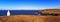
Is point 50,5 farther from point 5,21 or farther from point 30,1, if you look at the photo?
point 5,21

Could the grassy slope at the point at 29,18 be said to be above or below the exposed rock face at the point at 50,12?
below

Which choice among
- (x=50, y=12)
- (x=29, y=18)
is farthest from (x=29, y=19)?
(x=50, y=12)

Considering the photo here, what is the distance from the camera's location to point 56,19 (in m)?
0.75

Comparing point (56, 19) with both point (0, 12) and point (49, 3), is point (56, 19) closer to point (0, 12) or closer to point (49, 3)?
point (49, 3)

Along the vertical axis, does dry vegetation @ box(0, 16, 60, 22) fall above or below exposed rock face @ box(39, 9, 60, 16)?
below

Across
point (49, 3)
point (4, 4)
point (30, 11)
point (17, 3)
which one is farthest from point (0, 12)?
point (49, 3)

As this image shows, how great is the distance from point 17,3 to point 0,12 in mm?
213

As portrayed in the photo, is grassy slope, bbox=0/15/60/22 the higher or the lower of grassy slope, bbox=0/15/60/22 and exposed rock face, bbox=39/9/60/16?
the lower

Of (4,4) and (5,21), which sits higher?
(4,4)

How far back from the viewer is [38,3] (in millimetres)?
904

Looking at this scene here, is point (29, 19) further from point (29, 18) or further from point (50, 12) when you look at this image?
point (50, 12)

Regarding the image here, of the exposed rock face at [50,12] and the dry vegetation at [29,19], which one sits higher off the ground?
the exposed rock face at [50,12]

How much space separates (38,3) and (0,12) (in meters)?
0.44

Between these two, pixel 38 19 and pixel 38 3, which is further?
pixel 38 3
